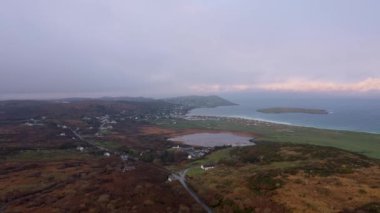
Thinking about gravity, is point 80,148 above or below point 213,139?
below

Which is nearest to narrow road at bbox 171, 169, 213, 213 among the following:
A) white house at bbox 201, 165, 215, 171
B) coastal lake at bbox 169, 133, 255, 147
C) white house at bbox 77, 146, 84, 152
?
white house at bbox 201, 165, 215, 171

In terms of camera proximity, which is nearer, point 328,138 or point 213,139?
point 328,138

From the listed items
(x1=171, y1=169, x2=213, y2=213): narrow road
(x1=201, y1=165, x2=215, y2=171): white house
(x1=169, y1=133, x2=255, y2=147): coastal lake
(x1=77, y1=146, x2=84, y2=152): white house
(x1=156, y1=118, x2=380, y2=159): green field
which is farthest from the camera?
(x1=169, y1=133, x2=255, y2=147): coastal lake

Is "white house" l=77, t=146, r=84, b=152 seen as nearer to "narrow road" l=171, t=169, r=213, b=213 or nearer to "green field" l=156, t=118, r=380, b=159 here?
"narrow road" l=171, t=169, r=213, b=213

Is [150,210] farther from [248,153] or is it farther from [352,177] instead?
[248,153]

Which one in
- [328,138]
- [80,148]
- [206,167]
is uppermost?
[328,138]

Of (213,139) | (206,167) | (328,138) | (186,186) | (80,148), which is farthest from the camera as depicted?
(213,139)

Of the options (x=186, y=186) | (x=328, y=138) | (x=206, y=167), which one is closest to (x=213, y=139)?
(x=328, y=138)

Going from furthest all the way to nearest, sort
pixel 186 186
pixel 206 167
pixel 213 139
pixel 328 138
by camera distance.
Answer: pixel 213 139 → pixel 328 138 → pixel 206 167 → pixel 186 186

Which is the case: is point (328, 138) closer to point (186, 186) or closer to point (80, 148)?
point (186, 186)
